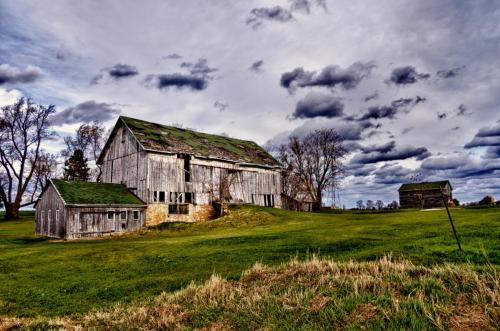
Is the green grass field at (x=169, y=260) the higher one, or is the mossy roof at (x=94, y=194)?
the mossy roof at (x=94, y=194)

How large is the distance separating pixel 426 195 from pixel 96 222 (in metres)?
64.3

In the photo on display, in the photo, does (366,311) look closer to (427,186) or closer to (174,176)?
(174,176)

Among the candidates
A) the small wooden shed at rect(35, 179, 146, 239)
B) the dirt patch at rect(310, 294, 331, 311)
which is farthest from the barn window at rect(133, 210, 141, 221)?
the dirt patch at rect(310, 294, 331, 311)

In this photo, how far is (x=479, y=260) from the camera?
436 inches

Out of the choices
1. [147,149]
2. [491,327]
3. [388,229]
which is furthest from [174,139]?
[491,327]

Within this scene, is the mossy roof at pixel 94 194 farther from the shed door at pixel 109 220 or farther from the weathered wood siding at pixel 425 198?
the weathered wood siding at pixel 425 198

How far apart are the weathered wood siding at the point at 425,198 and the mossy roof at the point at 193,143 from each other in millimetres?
36831

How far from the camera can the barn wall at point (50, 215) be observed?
119 feet

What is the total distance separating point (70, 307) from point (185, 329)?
6.59 m

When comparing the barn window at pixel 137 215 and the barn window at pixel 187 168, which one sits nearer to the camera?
the barn window at pixel 137 215

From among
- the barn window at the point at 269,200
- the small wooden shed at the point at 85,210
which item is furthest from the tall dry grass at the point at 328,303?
the barn window at the point at 269,200

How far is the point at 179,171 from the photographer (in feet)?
147

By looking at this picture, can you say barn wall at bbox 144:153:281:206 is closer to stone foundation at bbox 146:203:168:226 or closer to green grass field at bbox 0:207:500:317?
stone foundation at bbox 146:203:168:226

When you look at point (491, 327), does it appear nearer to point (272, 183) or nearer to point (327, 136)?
point (272, 183)
